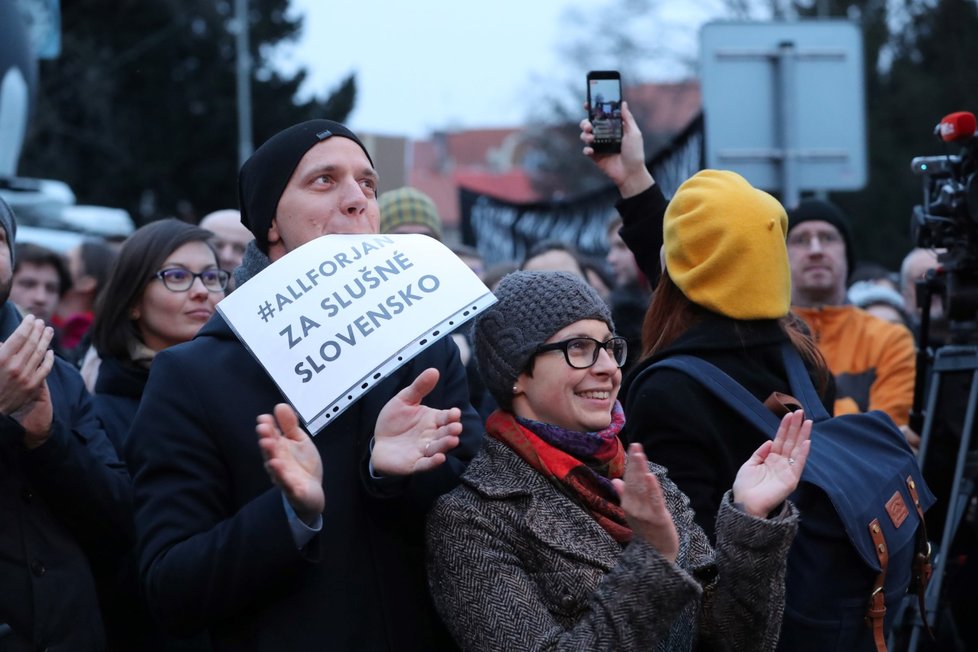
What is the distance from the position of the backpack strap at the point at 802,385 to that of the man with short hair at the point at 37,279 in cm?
336

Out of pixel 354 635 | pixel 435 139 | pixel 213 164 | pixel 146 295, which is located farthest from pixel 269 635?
pixel 435 139

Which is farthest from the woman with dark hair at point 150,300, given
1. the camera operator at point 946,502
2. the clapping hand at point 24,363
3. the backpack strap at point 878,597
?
the camera operator at point 946,502

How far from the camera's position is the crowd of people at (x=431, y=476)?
8.48 ft

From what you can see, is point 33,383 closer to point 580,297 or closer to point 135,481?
point 135,481

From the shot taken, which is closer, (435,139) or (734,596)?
(734,596)

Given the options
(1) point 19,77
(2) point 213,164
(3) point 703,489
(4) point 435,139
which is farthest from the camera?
(4) point 435,139

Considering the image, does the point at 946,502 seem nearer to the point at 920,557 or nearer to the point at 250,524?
the point at 920,557

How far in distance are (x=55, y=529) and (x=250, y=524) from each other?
A: 0.93 m

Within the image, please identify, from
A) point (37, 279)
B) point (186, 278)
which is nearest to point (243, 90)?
point (37, 279)

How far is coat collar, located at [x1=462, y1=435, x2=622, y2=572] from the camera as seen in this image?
2.76 m

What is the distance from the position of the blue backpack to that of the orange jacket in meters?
2.19

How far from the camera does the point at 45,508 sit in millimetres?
3232

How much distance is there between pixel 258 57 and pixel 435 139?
61479mm

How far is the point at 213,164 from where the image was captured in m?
31.9
